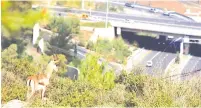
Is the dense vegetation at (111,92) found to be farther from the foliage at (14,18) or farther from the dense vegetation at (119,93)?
the foliage at (14,18)

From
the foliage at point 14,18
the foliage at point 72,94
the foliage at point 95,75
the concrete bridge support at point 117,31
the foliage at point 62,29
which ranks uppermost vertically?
the foliage at point 14,18

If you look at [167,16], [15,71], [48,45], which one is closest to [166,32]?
[167,16]

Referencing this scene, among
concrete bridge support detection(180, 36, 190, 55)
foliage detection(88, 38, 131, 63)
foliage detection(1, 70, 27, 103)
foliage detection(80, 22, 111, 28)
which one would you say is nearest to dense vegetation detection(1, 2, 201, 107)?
foliage detection(1, 70, 27, 103)

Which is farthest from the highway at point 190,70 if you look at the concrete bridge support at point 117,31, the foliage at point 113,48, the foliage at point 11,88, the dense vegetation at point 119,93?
the concrete bridge support at point 117,31

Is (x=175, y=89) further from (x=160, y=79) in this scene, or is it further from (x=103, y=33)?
(x=103, y=33)

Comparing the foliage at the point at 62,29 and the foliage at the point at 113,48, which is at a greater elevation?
the foliage at the point at 62,29

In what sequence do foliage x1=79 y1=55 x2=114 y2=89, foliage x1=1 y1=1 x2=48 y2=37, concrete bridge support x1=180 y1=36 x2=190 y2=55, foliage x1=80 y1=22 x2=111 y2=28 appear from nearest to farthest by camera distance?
foliage x1=1 y1=1 x2=48 y2=37
foliage x1=79 y1=55 x2=114 y2=89
concrete bridge support x1=180 y1=36 x2=190 y2=55
foliage x1=80 y1=22 x2=111 y2=28

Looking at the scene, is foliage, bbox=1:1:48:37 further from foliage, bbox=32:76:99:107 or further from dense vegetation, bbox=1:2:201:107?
foliage, bbox=32:76:99:107

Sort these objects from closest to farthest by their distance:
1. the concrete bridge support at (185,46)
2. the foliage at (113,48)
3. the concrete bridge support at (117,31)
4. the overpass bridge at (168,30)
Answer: the foliage at (113,48), the concrete bridge support at (185,46), the overpass bridge at (168,30), the concrete bridge support at (117,31)

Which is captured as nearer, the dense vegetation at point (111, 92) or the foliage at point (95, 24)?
the dense vegetation at point (111, 92)
